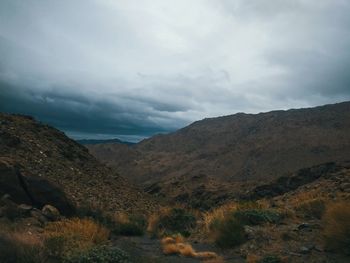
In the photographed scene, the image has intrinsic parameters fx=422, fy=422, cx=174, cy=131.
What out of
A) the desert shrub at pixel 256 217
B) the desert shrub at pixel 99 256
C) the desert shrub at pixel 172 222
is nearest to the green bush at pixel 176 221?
the desert shrub at pixel 172 222

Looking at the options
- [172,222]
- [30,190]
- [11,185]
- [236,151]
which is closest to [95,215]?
[30,190]

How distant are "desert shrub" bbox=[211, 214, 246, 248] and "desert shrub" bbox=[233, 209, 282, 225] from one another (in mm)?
632

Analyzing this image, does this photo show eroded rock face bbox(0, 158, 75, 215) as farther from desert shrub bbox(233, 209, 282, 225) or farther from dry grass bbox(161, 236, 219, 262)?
desert shrub bbox(233, 209, 282, 225)

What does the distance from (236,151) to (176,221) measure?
281 ft

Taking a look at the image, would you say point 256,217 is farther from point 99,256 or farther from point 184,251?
point 99,256

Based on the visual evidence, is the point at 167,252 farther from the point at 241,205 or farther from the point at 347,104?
the point at 347,104

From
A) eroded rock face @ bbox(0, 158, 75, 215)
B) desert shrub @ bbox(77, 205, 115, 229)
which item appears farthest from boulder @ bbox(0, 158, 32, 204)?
desert shrub @ bbox(77, 205, 115, 229)

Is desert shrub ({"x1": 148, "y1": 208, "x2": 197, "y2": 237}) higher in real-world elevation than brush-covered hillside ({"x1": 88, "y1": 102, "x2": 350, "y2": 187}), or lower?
lower

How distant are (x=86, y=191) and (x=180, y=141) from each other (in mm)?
121110

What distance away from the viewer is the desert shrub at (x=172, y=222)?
2006 centimetres

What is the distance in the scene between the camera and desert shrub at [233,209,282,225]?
15.8 meters

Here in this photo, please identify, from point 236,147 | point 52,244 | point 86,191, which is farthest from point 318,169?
point 236,147

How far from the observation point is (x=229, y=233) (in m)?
14.4

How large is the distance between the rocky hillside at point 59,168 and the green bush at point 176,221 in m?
4.46
